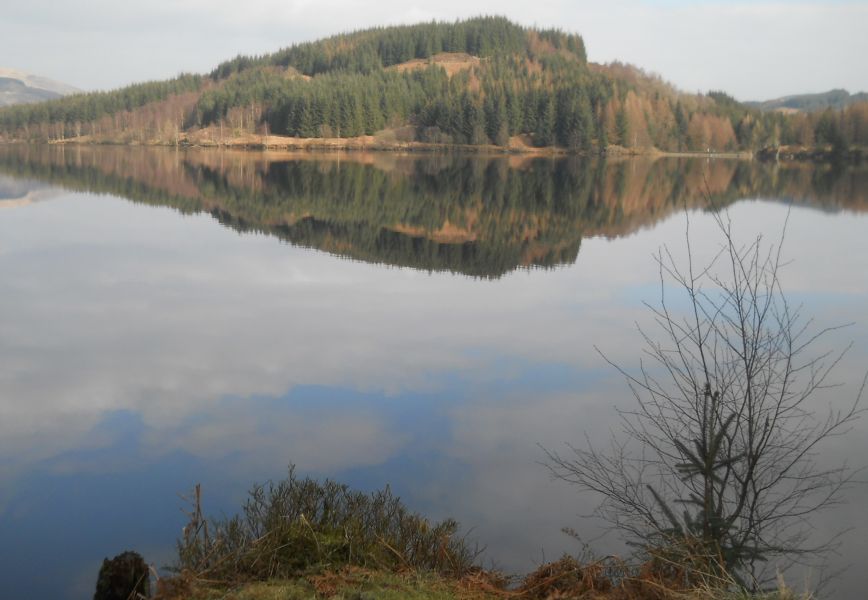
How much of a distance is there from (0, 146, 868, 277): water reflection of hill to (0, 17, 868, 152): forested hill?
5235 centimetres

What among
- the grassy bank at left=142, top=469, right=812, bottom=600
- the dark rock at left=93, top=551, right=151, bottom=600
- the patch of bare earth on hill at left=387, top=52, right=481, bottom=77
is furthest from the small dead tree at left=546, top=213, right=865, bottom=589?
the patch of bare earth on hill at left=387, top=52, right=481, bottom=77

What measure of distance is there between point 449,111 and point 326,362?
11426 centimetres

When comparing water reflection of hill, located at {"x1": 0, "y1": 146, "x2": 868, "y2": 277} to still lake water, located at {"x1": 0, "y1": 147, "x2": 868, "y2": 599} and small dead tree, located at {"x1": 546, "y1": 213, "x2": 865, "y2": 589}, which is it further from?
small dead tree, located at {"x1": 546, "y1": 213, "x2": 865, "y2": 589}

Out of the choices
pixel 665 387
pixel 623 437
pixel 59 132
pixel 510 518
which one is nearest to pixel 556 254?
pixel 665 387

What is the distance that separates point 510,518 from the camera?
8570mm

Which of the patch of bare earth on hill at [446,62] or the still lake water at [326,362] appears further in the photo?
the patch of bare earth on hill at [446,62]

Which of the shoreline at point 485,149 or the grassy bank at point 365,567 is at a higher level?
the shoreline at point 485,149

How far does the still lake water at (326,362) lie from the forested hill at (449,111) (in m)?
90.4

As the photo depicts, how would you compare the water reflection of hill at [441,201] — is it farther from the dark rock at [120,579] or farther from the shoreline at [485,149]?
the shoreline at [485,149]

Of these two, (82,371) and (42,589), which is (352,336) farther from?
(42,589)

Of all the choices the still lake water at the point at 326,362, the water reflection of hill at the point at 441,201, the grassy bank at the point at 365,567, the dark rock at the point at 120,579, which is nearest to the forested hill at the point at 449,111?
the water reflection of hill at the point at 441,201

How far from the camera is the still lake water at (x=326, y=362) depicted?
8.66 meters

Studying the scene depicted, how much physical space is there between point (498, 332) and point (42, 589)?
10226mm

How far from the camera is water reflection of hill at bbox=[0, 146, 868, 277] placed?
27.0 m
